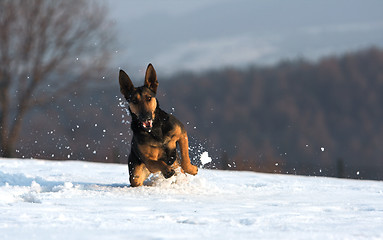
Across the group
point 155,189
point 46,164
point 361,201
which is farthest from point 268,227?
point 46,164

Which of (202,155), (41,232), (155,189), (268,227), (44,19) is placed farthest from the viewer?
(44,19)

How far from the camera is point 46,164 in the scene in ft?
36.4

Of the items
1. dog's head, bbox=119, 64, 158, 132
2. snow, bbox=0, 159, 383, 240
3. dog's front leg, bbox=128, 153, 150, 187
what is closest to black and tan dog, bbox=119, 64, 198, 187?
dog's head, bbox=119, 64, 158, 132

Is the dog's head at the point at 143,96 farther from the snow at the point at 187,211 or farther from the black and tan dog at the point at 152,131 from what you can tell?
the snow at the point at 187,211

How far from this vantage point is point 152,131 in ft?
20.3

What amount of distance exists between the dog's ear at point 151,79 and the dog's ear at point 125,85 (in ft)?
0.65

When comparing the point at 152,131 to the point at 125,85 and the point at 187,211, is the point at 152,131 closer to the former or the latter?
the point at 125,85

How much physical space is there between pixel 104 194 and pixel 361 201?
314 centimetres

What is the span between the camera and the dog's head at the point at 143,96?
6.05 meters

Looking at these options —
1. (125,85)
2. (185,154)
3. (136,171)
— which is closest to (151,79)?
(125,85)

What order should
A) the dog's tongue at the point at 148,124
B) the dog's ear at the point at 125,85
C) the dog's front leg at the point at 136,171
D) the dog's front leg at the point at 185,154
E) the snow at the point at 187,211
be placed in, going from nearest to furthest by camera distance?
the snow at the point at 187,211, the dog's tongue at the point at 148,124, the dog's ear at the point at 125,85, the dog's front leg at the point at 185,154, the dog's front leg at the point at 136,171

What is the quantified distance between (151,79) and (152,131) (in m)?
0.71

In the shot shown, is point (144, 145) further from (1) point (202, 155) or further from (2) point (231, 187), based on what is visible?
(2) point (231, 187)

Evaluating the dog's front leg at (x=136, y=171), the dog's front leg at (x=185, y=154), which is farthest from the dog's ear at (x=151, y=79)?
the dog's front leg at (x=136, y=171)
